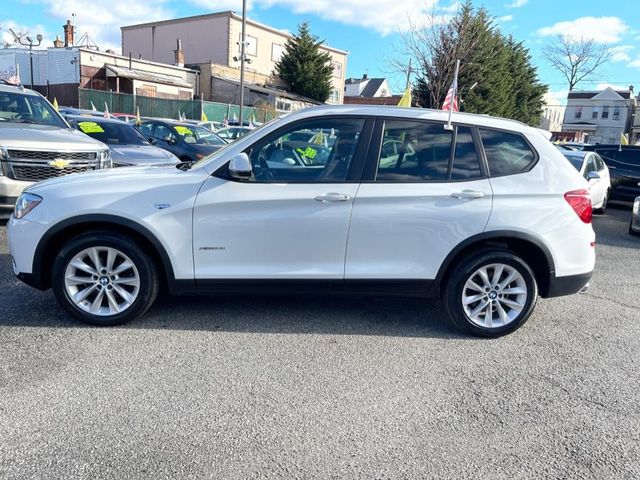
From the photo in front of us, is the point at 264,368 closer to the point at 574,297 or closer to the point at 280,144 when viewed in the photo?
the point at 280,144

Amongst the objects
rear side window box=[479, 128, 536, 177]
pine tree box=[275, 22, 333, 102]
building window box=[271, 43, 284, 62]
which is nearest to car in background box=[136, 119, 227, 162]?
rear side window box=[479, 128, 536, 177]

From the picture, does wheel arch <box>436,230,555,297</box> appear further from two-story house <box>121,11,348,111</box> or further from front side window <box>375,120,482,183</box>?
two-story house <box>121,11,348,111</box>

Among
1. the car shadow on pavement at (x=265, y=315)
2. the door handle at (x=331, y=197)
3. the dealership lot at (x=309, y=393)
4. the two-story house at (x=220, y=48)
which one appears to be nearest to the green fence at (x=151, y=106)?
the two-story house at (x=220, y=48)

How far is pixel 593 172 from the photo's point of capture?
392 inches

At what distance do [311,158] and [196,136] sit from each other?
390 inches

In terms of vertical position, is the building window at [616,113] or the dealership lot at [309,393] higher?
the building window at [616,113]

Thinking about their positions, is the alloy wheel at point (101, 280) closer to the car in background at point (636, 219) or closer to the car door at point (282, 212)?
the car door at point (282, 212)

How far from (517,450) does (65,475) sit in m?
2.28

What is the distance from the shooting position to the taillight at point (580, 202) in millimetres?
3955

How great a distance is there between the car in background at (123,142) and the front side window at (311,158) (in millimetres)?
5288

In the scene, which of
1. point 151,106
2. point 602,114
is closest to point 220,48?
point 151,106

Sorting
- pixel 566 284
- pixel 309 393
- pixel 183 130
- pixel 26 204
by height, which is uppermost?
pixel 183 130

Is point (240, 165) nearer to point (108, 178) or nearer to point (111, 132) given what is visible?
point (108, 178)

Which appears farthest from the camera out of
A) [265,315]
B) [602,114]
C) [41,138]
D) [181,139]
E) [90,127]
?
[602,114]
